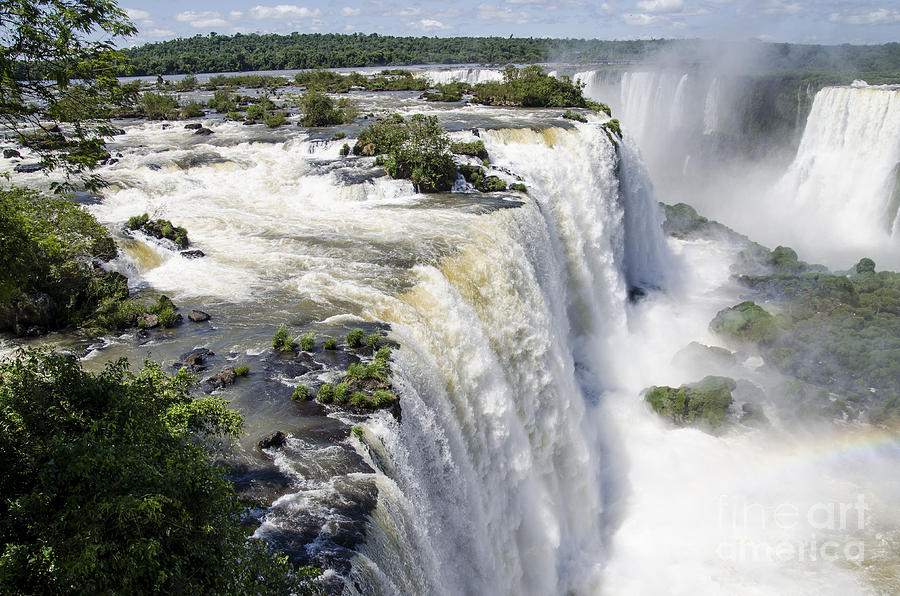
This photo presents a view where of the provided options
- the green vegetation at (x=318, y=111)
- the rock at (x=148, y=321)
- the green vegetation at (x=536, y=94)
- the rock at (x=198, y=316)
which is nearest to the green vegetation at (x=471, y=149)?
the green vegetation at (x=318, y=111)

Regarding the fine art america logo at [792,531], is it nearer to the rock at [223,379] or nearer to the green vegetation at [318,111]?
the rock at [223,379]

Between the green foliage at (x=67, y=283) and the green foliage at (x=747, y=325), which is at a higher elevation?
the green foliage at (x=67, y=283)

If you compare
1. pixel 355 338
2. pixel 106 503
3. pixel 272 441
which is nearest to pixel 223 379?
pixel 272 441

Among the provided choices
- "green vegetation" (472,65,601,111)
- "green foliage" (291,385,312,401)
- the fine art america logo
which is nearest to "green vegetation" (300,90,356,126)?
"green vegetation" (472,65,601,111)

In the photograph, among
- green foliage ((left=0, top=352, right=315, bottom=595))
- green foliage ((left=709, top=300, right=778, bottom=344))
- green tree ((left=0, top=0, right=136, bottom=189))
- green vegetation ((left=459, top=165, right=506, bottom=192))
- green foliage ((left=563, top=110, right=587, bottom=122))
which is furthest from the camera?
green foliage ((left=563, top=110, right=587, bottom=122))

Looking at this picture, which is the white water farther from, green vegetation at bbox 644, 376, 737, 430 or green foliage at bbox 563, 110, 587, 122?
green vegetation at bbox 644, 376, 737, 430

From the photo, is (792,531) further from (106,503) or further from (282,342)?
(106,503)

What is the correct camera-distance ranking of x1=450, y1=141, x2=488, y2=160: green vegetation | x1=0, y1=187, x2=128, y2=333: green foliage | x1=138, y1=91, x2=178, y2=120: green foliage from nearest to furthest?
x1=0, y1=187, x2=128, y2=333: green foliage < x1=450, y1=141, x2=488, y2=160: green vegetation < x1=138, y1=91, x2=178, y2=120: green foliage
